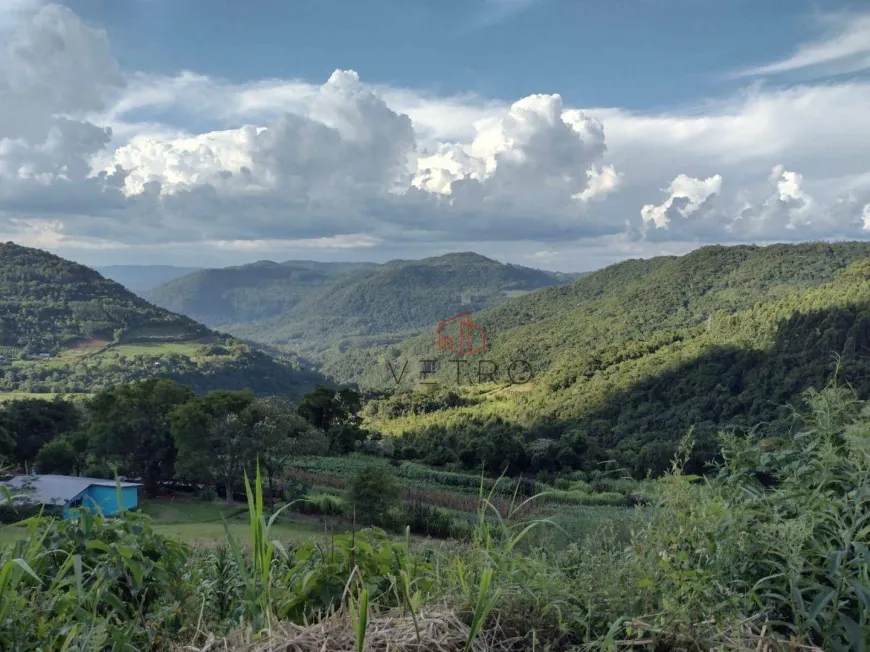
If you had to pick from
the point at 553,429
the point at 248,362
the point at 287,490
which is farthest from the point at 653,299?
the point at 287,490

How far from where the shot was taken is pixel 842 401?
2.06 meters

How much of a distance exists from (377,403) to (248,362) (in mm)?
42045

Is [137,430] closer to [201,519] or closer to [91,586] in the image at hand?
[201,519]

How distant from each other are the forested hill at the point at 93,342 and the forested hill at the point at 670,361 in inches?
1307

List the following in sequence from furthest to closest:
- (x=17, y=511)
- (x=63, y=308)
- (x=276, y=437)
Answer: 1. (x=63, y=308)
2. (x=276, y=437)
3. (x=17, y=511)

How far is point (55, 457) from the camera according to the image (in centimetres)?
2412

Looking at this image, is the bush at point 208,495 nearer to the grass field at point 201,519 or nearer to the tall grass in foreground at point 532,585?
the grass field at point 201,519

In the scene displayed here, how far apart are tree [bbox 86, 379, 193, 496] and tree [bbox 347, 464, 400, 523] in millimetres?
10311

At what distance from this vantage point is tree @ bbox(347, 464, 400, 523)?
16562 mm

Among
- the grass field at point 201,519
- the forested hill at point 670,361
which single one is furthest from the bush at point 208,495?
the forested hill at point 670,361

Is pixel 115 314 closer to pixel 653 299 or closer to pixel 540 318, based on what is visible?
pixel 540 318

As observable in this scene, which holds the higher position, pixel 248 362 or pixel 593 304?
pixel 593 304

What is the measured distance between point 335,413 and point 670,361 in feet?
102

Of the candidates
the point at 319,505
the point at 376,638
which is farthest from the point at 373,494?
the point at 376,638
